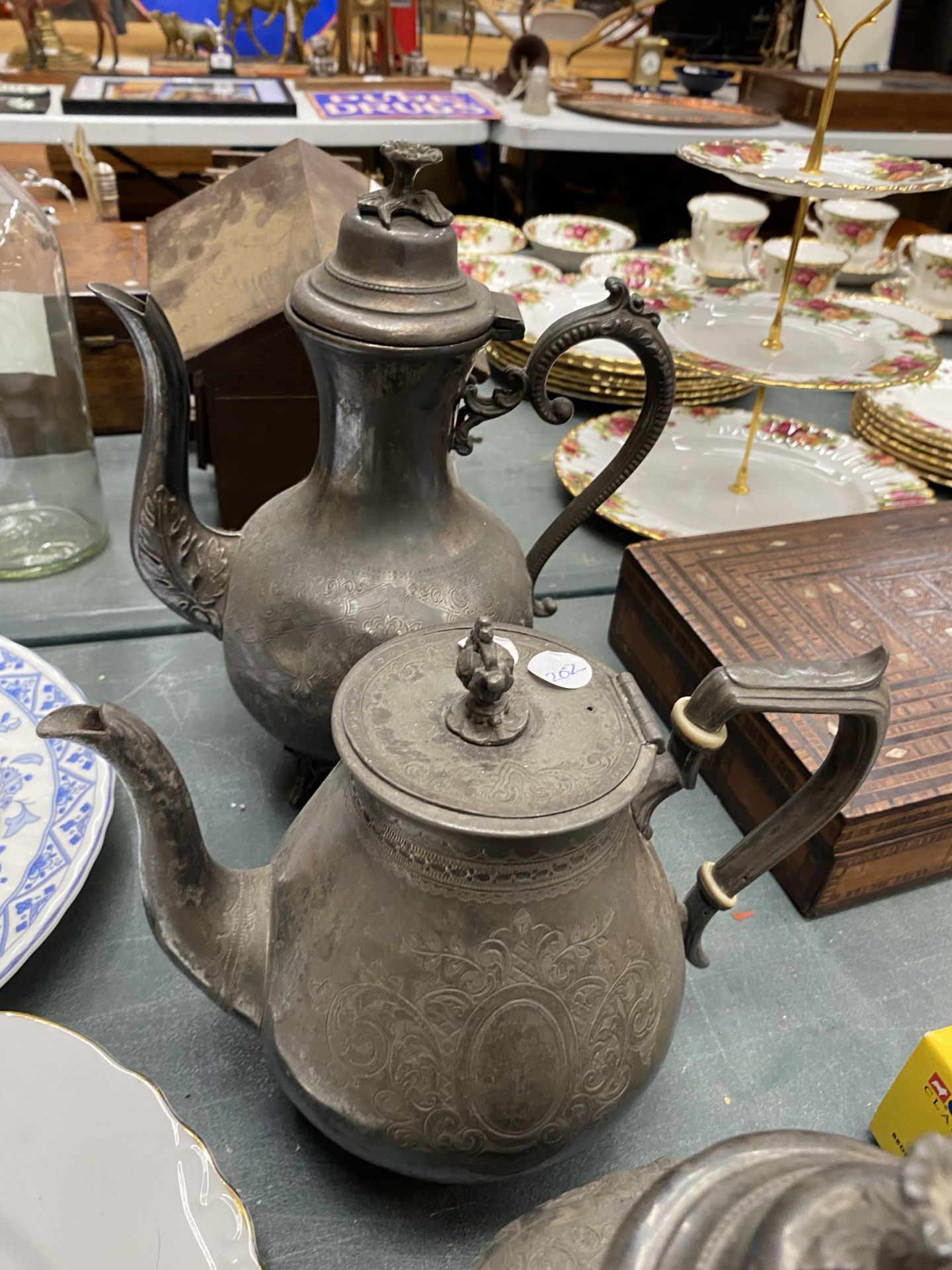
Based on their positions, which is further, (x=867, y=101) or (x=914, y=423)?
(x=867, y=101)

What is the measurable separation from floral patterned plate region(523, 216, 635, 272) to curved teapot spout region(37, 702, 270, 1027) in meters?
1.65

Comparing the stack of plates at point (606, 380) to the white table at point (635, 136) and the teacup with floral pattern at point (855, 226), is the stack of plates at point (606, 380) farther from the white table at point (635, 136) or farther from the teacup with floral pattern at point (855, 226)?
the white table at point (635, 136)

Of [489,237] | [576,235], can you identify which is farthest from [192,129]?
[576,235]

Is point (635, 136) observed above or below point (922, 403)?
above

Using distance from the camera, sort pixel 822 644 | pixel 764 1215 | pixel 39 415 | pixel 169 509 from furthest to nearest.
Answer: pixel 39 415 → pixel 822 644 → pixel 169 509 → pixel 764 1215

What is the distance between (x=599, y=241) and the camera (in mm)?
1978

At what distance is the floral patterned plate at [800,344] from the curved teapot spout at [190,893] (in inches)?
32.6

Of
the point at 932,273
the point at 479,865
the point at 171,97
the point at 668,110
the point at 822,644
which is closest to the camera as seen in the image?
the point at 479,865

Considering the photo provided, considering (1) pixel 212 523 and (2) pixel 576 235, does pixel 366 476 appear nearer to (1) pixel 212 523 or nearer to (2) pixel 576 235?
(1) pixel 212 523

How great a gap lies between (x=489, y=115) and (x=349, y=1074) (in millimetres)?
2250

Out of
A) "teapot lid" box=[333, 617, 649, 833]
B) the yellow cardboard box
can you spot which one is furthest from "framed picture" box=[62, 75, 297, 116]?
the yellow cardboard box

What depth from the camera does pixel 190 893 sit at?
0.55m

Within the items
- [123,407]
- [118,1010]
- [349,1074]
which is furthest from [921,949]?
[123,407]

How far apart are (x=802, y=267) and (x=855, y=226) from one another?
0.53 m
